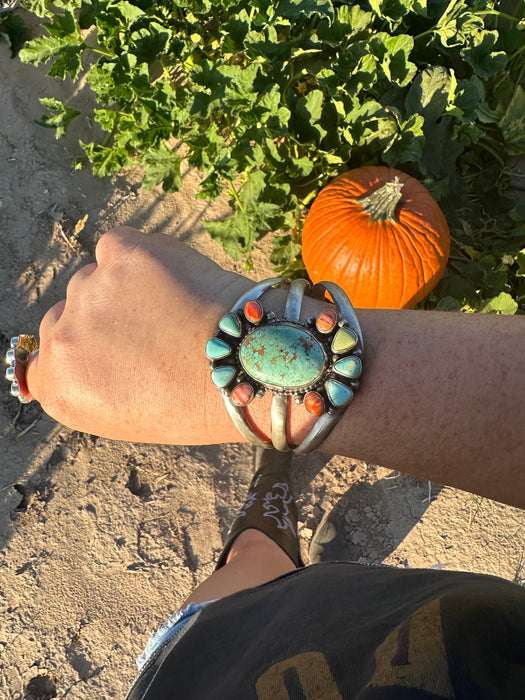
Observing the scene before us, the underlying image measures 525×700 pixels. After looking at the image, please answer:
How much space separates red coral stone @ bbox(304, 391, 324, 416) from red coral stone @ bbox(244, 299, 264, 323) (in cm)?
23

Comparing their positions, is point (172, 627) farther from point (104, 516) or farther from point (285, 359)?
point (104, 516)

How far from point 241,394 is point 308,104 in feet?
6.10

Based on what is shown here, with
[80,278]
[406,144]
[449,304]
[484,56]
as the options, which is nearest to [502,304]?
[449,304]

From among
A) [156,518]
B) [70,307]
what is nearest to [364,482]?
[156,518]

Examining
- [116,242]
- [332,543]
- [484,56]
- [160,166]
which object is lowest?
[332,543]

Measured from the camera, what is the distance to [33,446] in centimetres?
279

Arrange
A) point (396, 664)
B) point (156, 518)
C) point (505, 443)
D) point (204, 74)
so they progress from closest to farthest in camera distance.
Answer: point (396, 664), point (505, 443), point (204, 74), point (156, 518)

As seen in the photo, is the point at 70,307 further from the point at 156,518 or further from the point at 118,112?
the point at 118,112

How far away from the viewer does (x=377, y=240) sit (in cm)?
260

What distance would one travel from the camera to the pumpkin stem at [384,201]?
2.49 m

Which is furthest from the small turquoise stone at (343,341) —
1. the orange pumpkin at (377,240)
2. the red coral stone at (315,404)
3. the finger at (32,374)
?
the orange pumpkin at (377,240)

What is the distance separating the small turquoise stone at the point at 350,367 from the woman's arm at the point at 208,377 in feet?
0.17

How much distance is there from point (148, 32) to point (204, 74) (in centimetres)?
40

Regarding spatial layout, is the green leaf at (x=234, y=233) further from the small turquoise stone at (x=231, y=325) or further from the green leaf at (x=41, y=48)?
the small turquoise stone at (x=231, y=325)
